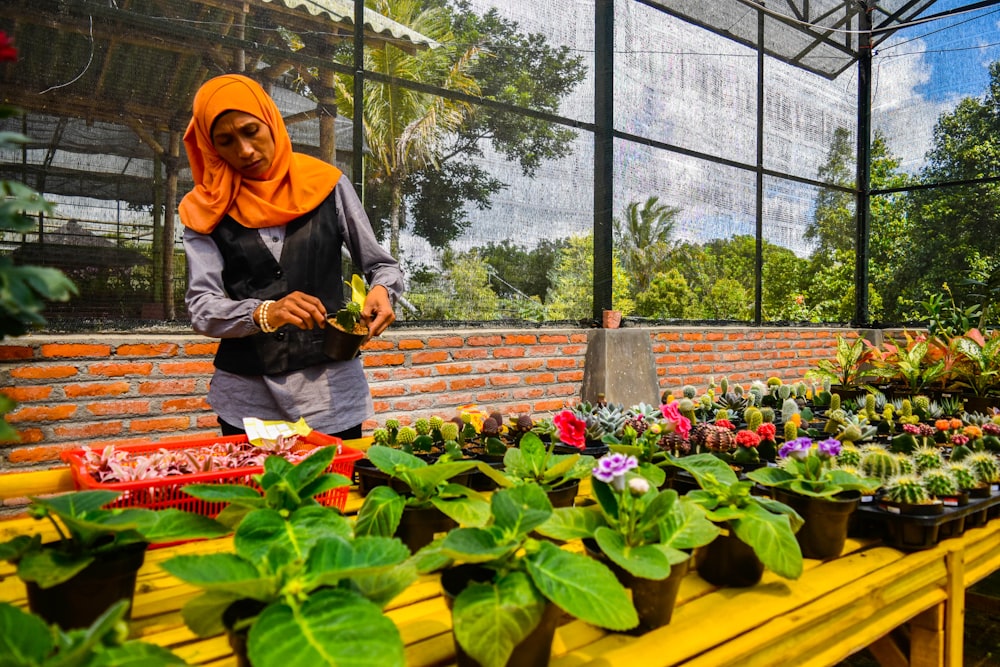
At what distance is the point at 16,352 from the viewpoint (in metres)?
2.31

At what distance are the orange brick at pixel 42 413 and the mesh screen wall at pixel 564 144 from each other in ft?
1.17

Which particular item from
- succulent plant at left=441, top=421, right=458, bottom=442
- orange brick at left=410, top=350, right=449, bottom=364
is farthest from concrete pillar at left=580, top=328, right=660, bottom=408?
succulent plant at left=441, top=421, right=458, bottom=442

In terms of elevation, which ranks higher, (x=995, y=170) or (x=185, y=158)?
(x=995, y=170)

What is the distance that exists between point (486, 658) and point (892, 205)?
A: 701cm

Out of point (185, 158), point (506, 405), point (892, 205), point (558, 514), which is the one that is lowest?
point (506, 405)

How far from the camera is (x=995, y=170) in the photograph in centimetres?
571

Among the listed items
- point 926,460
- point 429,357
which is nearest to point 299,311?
point 926,460

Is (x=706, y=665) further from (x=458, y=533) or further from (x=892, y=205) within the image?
(x=892, y=205)

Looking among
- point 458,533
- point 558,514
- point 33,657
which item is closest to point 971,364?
point 558,514

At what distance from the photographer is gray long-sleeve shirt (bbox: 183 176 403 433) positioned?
5.27ft

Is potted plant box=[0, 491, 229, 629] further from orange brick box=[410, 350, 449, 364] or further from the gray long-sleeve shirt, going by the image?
orange brick box=[410, 350, 449, 364]

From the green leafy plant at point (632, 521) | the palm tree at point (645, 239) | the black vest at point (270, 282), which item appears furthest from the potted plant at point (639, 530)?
the palm tree at point (645, 239)

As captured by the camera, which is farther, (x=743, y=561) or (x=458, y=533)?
(x=743, y=561)

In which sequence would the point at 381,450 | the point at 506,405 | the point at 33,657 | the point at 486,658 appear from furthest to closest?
the point at 506,405, the point at 381,450, the point at 486,658, the point at 33,657
